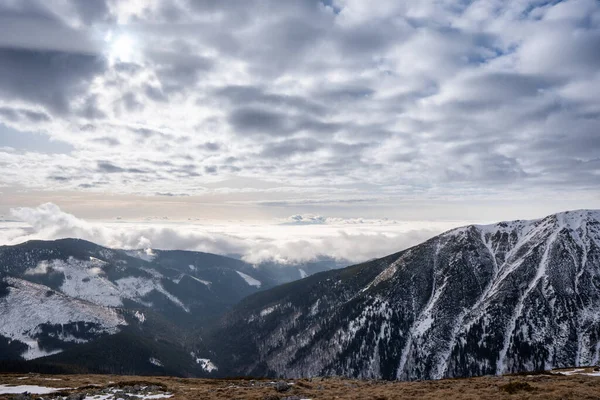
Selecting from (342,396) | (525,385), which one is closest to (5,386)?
(342,396)

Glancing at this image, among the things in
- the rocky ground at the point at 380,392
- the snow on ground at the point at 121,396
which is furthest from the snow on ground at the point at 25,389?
the snow on ground at the point at 121,396

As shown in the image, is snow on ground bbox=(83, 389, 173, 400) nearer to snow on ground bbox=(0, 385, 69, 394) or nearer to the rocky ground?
the rocky ground

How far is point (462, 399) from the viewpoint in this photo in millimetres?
35656

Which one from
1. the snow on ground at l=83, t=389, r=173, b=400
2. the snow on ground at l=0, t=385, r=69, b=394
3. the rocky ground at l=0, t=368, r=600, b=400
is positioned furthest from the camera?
the snow on ground at l=0, t=385, r=69, b=394

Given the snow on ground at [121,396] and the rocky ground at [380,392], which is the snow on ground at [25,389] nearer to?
the rocky ground at [380,392]

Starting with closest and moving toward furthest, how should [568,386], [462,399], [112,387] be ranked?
[462,399] < [568,386] < [112,387]

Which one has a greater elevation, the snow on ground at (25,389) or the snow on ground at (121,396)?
the snow on ground at (121,396)

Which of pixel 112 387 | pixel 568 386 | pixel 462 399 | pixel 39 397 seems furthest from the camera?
pixel 112 387

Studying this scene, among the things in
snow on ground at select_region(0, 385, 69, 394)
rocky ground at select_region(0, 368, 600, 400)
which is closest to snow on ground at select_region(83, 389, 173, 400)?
rocky ground at select_region(0, 368, 600, 400)

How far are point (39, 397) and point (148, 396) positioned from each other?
13.6m

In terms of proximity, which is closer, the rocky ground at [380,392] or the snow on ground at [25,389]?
the rocky ground at [380,392]

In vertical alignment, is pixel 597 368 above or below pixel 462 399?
below

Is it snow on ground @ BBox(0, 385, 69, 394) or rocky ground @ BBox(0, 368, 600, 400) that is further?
snow on ground @ BBox(0, 385, 69, 394)

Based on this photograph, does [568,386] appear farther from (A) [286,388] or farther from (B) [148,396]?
(B) [148,396]
